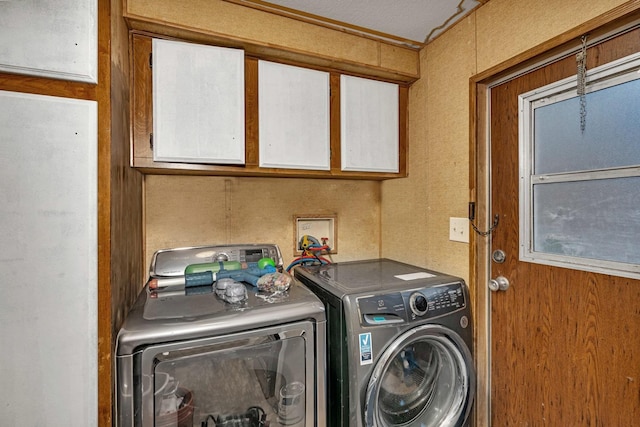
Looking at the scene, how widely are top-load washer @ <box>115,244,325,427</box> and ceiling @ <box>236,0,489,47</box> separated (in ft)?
4.71

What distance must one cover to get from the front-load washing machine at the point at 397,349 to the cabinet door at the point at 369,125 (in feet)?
2.31

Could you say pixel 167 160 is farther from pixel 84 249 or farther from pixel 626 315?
pixel 626 315

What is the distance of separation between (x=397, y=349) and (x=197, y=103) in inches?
59.5

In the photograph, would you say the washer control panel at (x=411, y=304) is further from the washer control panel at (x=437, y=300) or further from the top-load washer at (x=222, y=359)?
the top-load washer at (x=222, y=359)

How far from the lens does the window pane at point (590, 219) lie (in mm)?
1054

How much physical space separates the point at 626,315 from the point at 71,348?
1903 millimetres

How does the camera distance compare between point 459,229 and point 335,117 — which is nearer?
point 459,229

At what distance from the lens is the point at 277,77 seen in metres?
1.63

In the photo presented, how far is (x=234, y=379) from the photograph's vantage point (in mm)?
1177

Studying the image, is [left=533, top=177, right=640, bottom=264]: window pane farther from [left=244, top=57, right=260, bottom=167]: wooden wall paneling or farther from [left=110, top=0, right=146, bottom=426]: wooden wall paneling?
[left=110, top=0, right=146, bottom=426]: wooden wall paneling

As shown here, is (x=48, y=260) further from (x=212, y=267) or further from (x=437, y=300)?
(x=437, y=300)

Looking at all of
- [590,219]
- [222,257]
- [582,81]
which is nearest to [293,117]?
[222,257]

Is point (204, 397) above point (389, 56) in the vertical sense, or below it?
below

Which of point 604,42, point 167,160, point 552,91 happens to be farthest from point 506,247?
point 167,160
